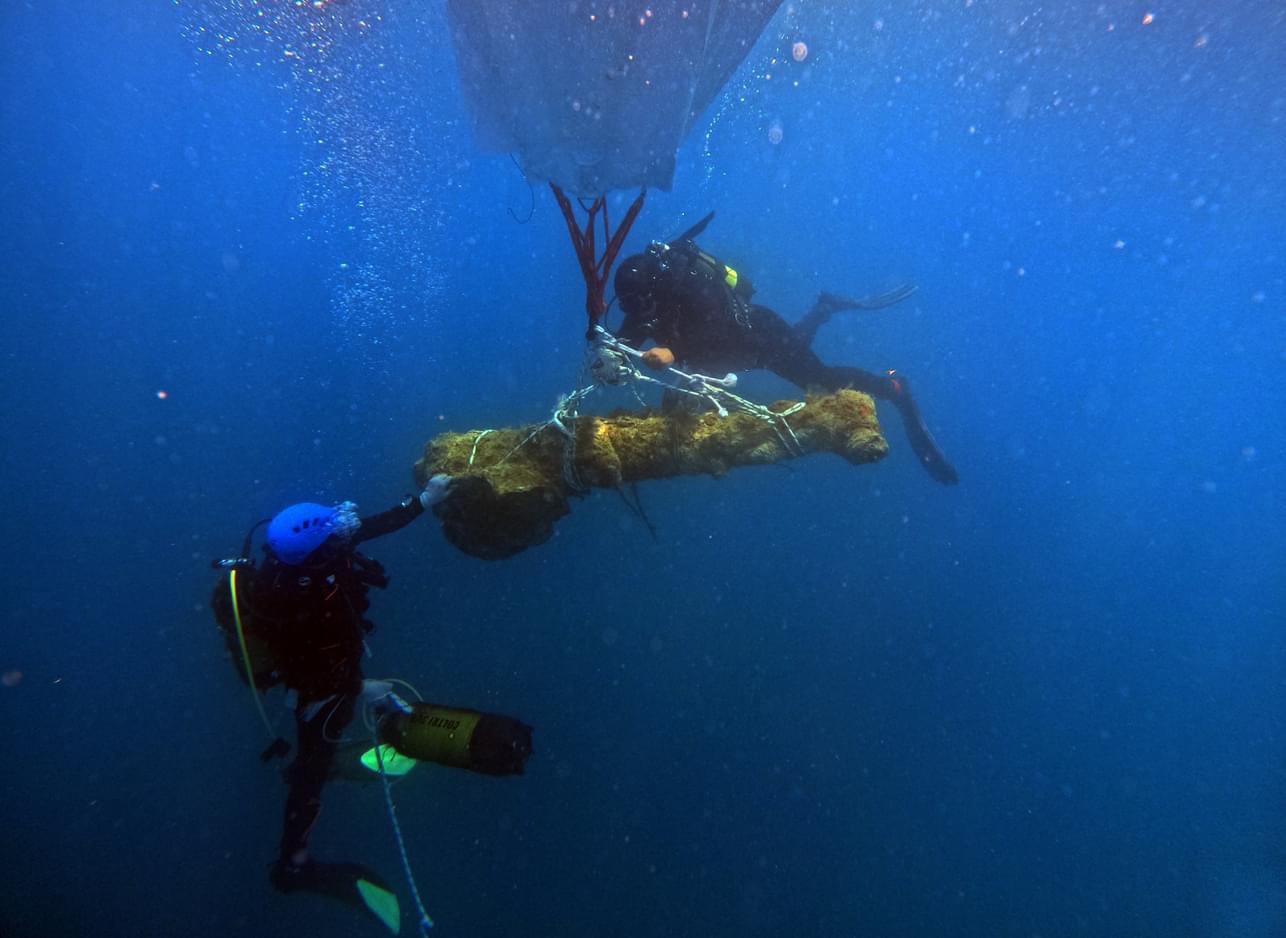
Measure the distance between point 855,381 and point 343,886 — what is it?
7.44 metres

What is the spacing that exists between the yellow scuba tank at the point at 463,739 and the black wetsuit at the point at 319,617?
625 millimetres

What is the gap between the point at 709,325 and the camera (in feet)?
18.0

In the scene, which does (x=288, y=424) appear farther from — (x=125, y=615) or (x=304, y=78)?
(x=304, y=78)

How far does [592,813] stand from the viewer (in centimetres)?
1306

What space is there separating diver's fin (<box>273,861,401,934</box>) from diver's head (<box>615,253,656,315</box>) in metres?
5.92

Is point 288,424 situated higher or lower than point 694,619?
higher

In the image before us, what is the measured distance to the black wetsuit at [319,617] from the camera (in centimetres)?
396

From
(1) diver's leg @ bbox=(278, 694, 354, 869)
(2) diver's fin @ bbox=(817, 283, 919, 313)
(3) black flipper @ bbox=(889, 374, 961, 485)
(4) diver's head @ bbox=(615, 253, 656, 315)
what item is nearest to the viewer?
(1) diver's leg @ bbox=(278, 694, 354, 869)

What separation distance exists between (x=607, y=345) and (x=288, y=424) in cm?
1350

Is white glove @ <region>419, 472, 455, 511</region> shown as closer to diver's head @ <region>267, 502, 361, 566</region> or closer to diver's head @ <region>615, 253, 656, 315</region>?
diver's head @ <region>267, 502, 361, 566</region>

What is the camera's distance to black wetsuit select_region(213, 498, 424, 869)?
3.96m

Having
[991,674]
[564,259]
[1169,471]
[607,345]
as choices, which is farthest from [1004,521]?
[1169,471]

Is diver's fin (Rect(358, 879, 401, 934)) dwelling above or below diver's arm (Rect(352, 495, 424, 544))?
below

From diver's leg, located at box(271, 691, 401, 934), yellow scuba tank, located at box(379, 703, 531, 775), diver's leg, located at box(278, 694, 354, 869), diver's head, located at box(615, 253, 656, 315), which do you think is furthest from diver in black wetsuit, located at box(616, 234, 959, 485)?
diver's leg, located at box(278, 694, 354, 869)
